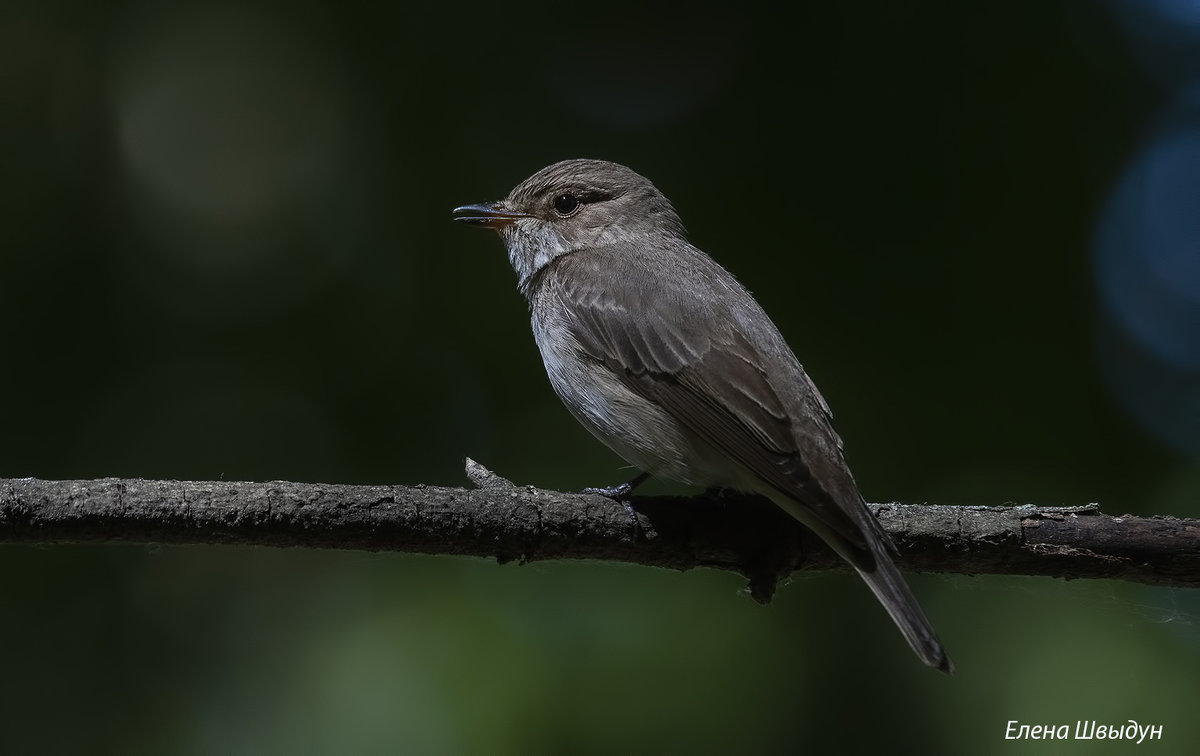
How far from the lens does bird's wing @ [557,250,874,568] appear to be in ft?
Result: 12.8

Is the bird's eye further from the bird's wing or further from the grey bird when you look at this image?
the bird's wing

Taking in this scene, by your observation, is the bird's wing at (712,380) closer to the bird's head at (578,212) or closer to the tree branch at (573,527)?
the tree branch at (573,527)

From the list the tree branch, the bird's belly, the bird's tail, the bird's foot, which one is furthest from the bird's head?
the bird's tail

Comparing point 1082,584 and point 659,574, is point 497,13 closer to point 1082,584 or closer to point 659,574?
point 659,574

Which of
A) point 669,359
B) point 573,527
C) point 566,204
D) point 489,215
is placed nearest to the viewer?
point 573,527

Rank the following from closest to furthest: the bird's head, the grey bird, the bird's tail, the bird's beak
→ the bird's tail < the grey bird < the bird's beak < the bird's head

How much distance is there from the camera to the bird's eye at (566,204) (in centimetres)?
576

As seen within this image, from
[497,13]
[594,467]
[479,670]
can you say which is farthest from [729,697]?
[497,13]

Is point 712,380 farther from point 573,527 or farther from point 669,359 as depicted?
point 573,527

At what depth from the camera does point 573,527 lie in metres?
3.66

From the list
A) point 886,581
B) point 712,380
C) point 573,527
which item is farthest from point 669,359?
point 886,581

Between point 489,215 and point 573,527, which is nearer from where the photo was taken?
point 573,527

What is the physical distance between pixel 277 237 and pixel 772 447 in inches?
115

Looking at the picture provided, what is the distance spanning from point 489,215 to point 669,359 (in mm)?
1421
